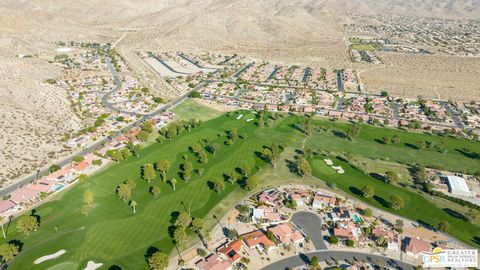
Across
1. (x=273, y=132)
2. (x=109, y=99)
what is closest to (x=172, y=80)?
(x=109, y=99)

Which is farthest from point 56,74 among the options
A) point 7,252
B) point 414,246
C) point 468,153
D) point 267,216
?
point 468,153

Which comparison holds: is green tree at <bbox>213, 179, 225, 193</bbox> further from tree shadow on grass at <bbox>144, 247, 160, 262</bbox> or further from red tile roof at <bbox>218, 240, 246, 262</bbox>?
tree shadow on grass at <bbox>144, 247, 160, 262</bbox>

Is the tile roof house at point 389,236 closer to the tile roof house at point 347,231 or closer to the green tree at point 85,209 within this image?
the tile roof house at point 347,231

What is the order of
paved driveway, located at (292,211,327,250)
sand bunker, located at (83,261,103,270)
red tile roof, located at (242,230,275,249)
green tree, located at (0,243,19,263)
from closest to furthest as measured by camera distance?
1. green tree, located at (0,243,19,263)
2. sand bunker, located at (83,261,103,270)
3. red tile roof, located at (242,230,275,249)
4. paved driveway, located at (292,211,327,250)

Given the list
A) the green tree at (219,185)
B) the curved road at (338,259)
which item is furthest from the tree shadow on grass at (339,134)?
the curved road at (338,259)

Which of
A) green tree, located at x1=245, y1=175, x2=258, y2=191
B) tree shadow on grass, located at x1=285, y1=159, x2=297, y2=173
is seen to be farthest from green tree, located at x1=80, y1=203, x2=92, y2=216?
tree shadow on grass, located at x1=285, y1=159, x2=297, y2=173
